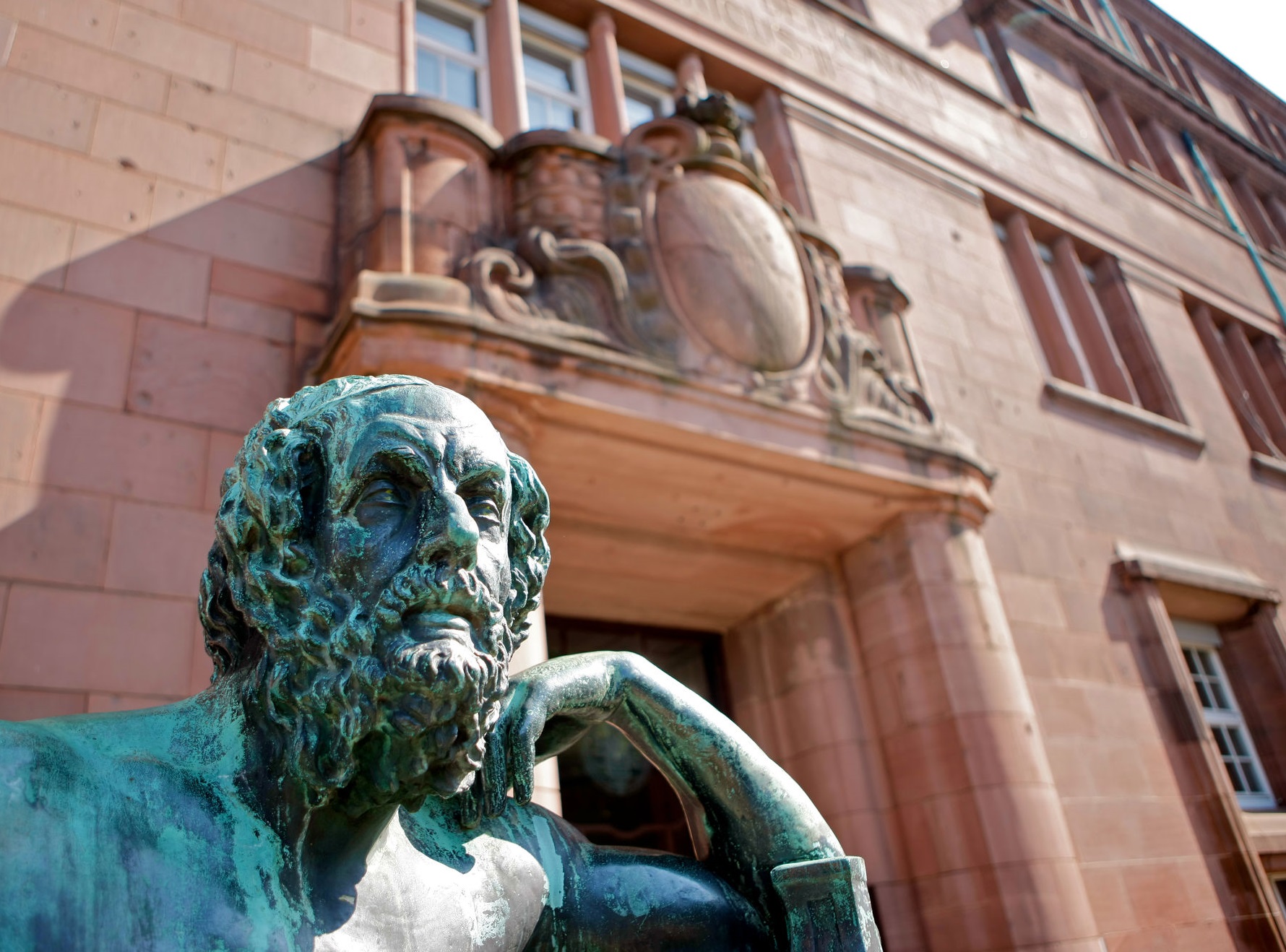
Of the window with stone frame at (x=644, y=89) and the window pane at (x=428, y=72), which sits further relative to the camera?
the window with stone frame at (x=644, y=89)

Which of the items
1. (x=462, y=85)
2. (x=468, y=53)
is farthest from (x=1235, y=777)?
(x=468, y=53)

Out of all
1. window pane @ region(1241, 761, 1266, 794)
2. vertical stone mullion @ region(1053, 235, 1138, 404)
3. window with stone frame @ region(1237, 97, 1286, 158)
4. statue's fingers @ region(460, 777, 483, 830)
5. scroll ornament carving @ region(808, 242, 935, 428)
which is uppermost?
window with stone frame @ region(1237, 97, 1286, 158)

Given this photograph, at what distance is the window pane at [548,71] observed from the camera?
5.98m

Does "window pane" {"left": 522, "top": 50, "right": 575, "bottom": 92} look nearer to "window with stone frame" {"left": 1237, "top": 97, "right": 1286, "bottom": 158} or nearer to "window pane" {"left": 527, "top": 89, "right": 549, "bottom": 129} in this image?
"window pane" {"left": 527, "top": 89, "right": 549, "bottom": 129}

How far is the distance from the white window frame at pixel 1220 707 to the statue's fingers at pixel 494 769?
6.83m

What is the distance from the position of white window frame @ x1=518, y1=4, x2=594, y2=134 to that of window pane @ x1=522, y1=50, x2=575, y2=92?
→ 0.8 inches

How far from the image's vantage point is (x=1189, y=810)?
548cm

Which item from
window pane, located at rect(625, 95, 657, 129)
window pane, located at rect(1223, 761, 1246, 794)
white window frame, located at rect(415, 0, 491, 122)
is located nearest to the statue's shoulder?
white window frame, located at rect(415, 0, 491, 122)

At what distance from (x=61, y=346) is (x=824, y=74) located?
5882 mm

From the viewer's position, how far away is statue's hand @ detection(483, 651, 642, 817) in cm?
111

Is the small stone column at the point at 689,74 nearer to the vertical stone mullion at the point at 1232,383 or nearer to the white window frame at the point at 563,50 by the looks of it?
the white window frame at the point at 563,50

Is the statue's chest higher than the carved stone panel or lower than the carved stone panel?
Result: lower

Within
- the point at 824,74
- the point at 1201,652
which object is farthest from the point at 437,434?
the point at 1201,652

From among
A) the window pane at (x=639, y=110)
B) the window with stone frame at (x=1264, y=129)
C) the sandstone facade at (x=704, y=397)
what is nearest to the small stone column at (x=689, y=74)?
the sandstone facade at (x=704, y=397)
